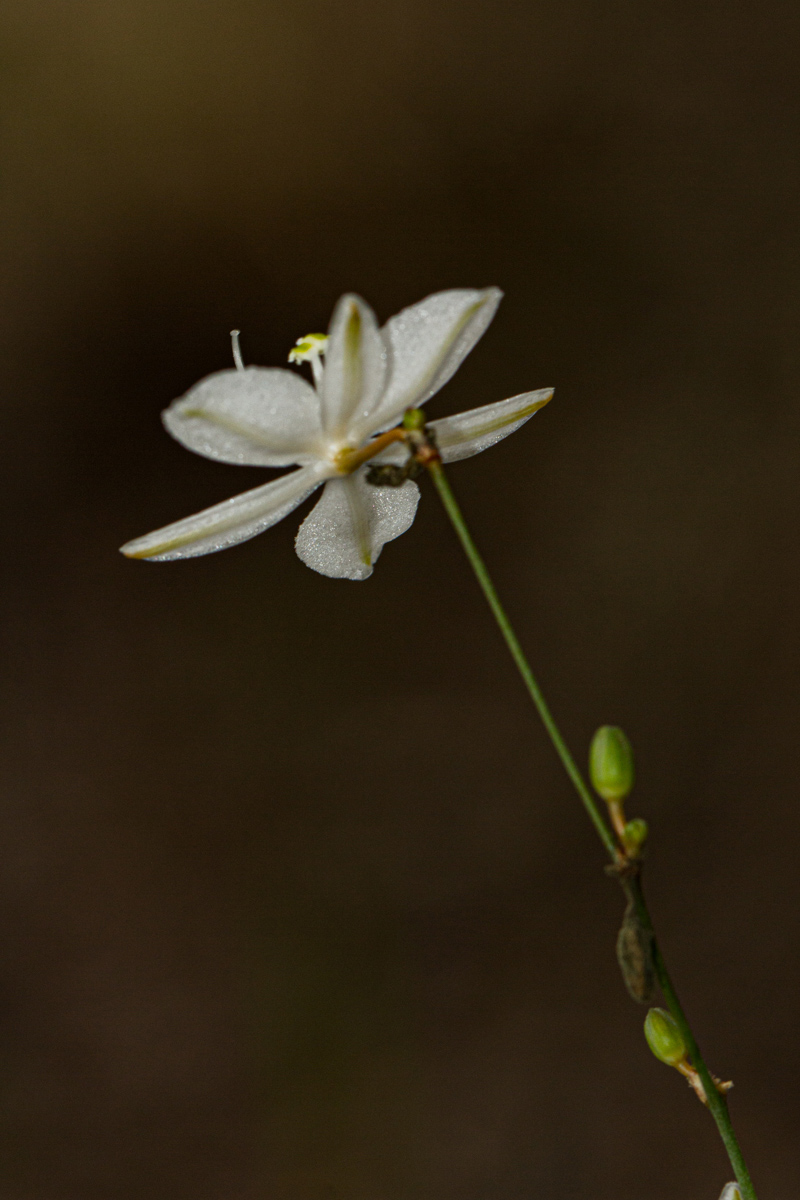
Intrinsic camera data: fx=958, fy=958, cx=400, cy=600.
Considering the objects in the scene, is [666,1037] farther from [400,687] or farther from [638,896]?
[400,687]

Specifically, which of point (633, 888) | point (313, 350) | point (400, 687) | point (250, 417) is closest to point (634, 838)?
point (633, 888)

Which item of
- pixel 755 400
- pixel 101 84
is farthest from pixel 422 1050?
Answer: pixel 101 84

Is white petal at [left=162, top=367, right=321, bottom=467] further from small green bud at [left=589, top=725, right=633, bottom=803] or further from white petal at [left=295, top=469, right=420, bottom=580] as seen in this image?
small green bud at [left=589, top=725, right=633, bottom=803]

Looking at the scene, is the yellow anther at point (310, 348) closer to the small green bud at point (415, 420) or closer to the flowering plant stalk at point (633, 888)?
the small green bud at point (415, 420)

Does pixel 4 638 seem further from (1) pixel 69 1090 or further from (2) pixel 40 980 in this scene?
(1) pixel 69 1090

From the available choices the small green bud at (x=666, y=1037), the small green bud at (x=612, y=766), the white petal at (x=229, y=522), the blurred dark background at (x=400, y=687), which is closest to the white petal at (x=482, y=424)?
the white petal at (x=229, y=522)

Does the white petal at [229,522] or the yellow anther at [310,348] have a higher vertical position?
the yellow anther at [310,348]

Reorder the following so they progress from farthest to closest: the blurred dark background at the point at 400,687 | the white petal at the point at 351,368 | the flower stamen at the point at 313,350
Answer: the blurred dark background at the point at 400,687, the flower stamen at the point at 313,350, the white petal at the point at 351,368
